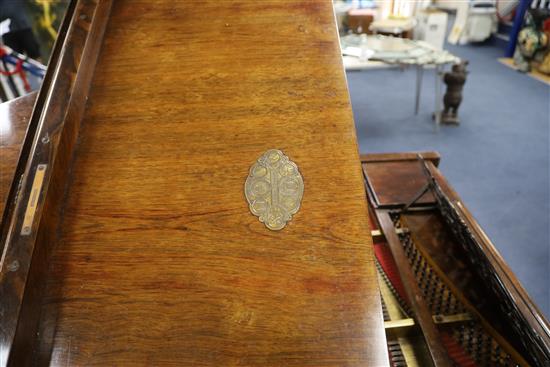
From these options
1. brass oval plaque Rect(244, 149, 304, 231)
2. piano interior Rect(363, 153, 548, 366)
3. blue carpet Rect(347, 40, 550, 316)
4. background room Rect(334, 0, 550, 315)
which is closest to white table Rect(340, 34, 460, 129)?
background room Rect(334, 0, 550, 315)

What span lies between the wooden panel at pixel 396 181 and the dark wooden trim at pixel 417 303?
0.21 m

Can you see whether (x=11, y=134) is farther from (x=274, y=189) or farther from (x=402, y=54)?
(x=402, y=54)

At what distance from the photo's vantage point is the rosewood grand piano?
0.85m

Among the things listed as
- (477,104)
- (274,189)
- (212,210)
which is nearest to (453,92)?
(477,104)

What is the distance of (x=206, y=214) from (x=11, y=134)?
105 cm

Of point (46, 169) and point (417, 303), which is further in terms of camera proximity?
point (417, 303)

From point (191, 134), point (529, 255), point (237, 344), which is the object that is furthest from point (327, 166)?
point (529, 255)

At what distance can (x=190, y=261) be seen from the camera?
937mm

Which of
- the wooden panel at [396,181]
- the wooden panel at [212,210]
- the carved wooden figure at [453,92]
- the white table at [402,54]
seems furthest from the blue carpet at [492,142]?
the wooden panel at [212,210]

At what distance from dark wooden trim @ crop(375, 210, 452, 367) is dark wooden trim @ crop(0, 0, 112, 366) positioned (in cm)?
113

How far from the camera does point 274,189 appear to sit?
1012 mm

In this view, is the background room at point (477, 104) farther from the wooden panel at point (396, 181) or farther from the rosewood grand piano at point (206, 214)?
the rosewood grand piano at point (206, 214)

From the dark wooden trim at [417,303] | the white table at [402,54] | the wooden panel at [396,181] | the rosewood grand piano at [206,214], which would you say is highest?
the rosewood grand piano at [206,214]

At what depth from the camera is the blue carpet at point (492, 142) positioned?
299cm
